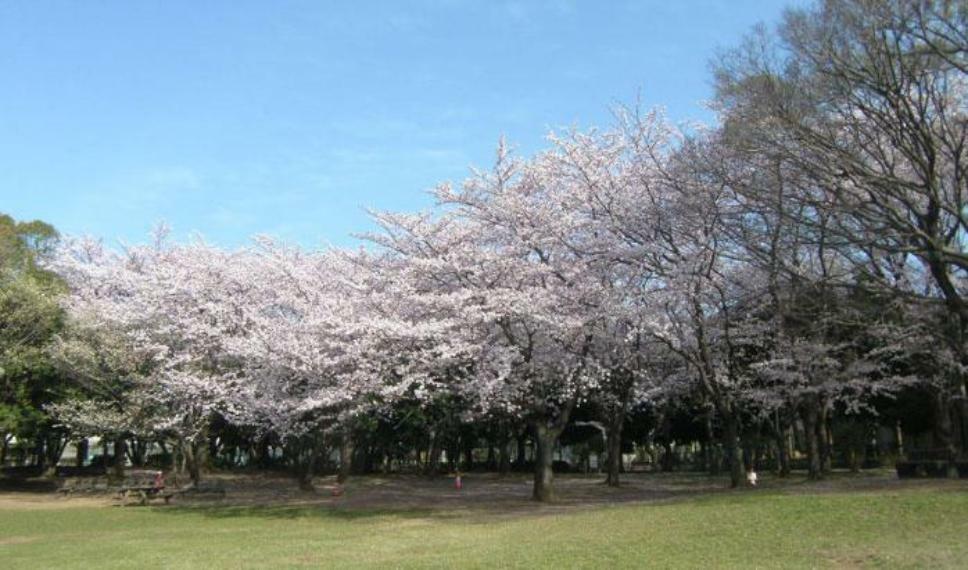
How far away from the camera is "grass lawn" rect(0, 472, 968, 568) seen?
1064 centimetres

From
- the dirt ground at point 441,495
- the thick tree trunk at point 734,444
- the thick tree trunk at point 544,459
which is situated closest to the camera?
the dirt ground at point 441,495

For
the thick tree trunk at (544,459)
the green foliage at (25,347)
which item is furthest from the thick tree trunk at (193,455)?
the thick tree trunk at (544,459)

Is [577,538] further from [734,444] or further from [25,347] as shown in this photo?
[25,347]

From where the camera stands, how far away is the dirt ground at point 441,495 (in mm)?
19453

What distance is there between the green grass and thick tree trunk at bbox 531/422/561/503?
2846 mm

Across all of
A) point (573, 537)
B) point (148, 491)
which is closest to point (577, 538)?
point (573, 537)

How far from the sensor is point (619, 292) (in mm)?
19031

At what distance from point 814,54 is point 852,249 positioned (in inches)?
182

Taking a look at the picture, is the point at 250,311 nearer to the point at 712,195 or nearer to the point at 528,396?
the point at 528,396

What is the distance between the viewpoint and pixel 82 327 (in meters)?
27.9

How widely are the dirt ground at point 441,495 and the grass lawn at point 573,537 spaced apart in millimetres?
1321

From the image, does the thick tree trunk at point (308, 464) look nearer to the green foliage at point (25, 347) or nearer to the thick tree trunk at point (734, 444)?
the green foliage at point (25, 347)

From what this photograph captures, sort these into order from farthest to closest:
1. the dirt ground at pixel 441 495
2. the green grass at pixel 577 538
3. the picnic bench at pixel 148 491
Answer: the picnic bench at pixel 148 491 < the dirt ground at pixel 441 495 < the green grass at pixel 577 538

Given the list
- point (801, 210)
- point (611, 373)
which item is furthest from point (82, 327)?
point (801, 210)
